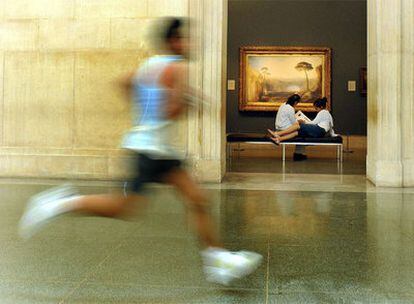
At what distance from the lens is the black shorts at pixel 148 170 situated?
11.0ft

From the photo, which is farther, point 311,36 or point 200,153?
point 311,36

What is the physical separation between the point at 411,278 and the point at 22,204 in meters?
4.69

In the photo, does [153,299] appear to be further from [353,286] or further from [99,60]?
[99,60]

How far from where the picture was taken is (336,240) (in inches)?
191

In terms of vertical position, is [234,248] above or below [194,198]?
below

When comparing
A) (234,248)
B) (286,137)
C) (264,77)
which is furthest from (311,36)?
(234,248)

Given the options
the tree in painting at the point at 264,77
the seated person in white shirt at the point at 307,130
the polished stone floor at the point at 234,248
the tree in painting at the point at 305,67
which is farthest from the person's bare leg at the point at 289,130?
the polished stone floor at the point at 234,248

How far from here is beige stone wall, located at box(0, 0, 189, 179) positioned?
29.4ft

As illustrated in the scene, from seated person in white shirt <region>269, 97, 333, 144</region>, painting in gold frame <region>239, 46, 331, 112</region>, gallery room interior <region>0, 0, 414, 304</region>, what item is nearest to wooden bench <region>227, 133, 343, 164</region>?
gallery room interior <region>0, 0, 414, 304</region>

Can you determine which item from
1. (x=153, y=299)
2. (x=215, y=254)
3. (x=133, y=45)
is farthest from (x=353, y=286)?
(x=133, y=45)

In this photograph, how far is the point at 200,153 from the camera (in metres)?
8.83

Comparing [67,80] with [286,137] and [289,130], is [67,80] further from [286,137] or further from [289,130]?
[289,130]

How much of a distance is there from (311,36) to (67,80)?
11.8 meters

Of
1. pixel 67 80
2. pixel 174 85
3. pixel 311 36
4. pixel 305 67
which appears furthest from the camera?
pixel 305 67
